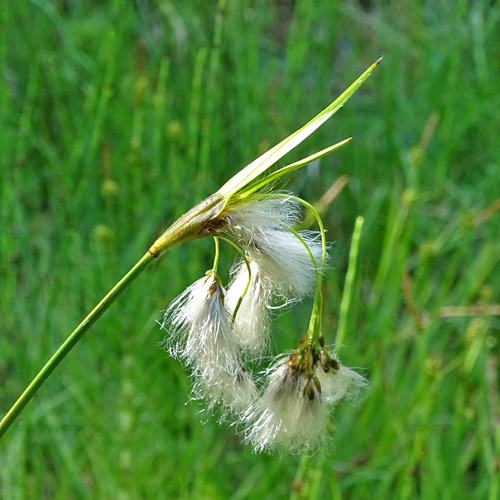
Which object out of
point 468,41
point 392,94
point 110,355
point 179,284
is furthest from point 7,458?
point 468,41

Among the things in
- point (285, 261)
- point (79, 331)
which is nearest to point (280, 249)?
point (285, 261)

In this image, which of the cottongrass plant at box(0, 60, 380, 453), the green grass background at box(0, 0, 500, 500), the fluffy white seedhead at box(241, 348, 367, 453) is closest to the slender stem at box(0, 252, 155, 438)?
the cottongrass plant at box(0, 60, 380, 453)

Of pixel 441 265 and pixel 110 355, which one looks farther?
pixel 441 265

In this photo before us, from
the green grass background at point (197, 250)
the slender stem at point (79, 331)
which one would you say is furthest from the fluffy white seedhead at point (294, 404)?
the green grass background at point (197, 250)

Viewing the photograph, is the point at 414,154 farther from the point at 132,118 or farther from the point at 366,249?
the point at 132,118

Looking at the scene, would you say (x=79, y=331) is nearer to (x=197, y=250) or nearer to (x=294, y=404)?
(x=294, y=404)

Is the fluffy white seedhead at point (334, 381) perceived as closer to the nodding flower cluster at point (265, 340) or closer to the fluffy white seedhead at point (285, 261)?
the nodding flower cluster at point (265, 340)

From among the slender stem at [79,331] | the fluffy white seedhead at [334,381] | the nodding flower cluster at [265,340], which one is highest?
the slender stem at [79,331]
